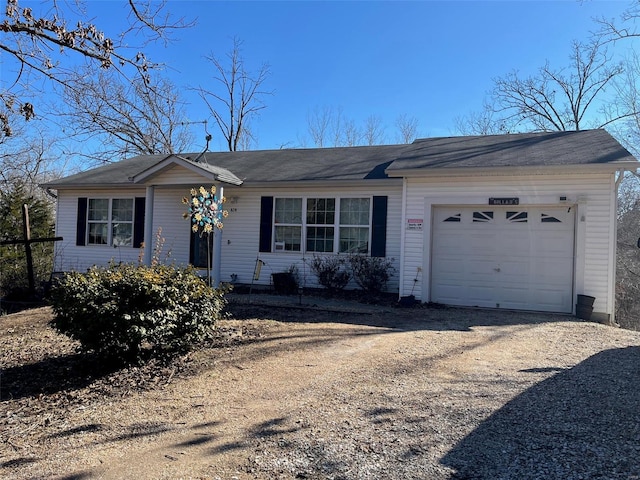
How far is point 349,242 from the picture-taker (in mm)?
11969

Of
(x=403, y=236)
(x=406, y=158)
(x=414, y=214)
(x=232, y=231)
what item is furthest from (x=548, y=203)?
(x=232, y=231)

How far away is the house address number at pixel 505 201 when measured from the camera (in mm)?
9594

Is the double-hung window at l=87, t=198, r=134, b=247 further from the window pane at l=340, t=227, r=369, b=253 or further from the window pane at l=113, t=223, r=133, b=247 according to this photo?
the window pane at l=340, t=227, r=369, b=253

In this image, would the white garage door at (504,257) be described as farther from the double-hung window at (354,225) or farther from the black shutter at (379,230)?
the double-hung window at (354,225)

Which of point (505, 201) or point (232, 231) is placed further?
point (232, 231)

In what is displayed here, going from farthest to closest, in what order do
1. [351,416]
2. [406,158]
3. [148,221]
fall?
1. [148,221]
2. [406,158]
3. [351,416]

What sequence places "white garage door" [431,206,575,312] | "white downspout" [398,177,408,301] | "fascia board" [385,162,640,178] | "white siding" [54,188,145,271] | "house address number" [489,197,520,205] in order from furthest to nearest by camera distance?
"white siding" [54,188,145,271], "white downspout" [398,177,408,301], "house address number" [489,197,520,205], "white garage door" [431,206,575,312], "fascia board" [385,162,640,178]

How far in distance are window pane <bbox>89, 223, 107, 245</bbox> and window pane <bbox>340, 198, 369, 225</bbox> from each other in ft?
26.0

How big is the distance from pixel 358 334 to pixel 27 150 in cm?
2223

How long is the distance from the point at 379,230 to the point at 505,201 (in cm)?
318

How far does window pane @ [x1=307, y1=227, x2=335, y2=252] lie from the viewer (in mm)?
12117

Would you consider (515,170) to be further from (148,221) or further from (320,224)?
(148,221)

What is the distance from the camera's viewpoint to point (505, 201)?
9.66m

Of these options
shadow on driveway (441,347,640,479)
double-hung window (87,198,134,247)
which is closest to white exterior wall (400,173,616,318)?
shadow on driveway (441,347,640,479)
